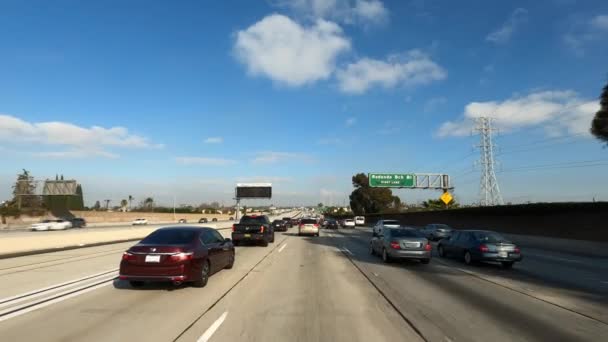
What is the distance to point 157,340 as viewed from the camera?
621cm

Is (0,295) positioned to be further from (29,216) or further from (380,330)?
(29,216)

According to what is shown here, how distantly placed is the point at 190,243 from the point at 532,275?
10406 mm

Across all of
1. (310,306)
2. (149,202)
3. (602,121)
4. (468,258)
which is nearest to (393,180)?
(602,121)

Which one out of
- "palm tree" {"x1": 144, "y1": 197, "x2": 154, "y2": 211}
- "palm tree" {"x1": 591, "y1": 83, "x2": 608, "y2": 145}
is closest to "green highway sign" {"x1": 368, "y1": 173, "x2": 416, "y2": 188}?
"palm tree" {"x1": 591, "y1": 83, "x2": 608, "y2": 145}

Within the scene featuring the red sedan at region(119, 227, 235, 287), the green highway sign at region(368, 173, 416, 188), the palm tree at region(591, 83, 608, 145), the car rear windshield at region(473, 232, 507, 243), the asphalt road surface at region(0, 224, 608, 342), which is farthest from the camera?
the green highway sign at region(368, 173, 416, 188)

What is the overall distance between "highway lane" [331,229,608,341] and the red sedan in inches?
176

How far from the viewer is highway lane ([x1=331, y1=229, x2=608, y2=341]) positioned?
672 cm

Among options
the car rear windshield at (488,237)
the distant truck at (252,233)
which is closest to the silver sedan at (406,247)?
the car rear windshield at (488,237)

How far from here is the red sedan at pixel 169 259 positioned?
32.7 ft

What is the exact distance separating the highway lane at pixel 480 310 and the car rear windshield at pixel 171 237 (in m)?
4.96

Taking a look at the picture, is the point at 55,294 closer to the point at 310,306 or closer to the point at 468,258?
the point at 310,306

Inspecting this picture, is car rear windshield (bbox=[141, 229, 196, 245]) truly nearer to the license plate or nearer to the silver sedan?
the license plate

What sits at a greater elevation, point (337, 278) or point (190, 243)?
point (190, 243)

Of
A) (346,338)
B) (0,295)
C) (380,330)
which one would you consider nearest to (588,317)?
(380,330)
